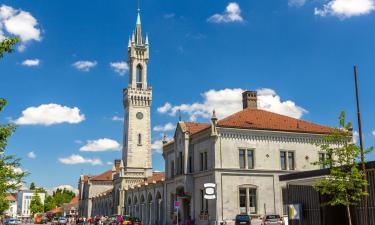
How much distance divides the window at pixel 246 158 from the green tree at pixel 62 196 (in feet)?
447

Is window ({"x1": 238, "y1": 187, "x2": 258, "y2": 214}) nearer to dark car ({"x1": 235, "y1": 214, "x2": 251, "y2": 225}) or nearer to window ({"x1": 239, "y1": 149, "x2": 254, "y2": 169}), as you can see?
window ({"x1": 239, "y1": 149, "x2": 254, "y2": 169})

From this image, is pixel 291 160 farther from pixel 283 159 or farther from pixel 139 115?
pixel 139 115

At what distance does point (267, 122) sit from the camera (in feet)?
161

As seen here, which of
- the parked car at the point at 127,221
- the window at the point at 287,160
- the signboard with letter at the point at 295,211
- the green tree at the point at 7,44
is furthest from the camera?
the parked car at the point at 127,221

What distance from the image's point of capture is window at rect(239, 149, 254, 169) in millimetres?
46562

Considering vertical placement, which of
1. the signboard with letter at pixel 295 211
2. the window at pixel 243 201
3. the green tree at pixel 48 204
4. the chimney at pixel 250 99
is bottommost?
the signboard with letter at pixel 295 211

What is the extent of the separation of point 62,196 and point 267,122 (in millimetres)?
147059

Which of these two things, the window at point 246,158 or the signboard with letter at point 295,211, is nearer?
the signboard with letter at point 295,211

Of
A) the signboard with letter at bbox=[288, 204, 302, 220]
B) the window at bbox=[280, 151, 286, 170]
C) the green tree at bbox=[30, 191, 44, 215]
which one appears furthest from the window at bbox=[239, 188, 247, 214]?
the green tree at bbox=[30, 191, 44, 215]

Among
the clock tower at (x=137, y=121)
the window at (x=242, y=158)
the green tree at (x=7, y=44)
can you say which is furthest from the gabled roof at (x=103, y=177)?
the green tree at (x=7, y=44)

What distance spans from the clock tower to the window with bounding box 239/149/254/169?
41.0m

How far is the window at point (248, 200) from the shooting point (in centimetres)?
4566

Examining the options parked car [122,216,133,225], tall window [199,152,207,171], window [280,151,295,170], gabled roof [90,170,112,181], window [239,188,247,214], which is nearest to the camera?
window [239,188,247,214]

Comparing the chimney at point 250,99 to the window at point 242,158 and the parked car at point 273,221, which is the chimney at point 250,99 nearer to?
the window at point 242,158
